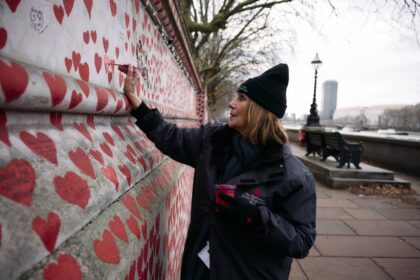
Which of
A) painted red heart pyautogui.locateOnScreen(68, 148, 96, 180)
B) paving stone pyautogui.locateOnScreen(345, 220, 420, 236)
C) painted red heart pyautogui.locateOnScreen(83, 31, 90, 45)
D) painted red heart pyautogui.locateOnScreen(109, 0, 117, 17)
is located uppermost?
painted red heart pyautogui.locateOnScreen(109, 0, 117, 17)

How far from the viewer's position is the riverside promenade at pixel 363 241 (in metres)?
3.64

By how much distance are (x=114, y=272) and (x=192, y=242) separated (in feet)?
2.77

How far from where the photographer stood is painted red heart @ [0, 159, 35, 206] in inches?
24.0

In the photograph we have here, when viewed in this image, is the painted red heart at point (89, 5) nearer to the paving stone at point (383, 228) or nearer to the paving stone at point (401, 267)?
the paving stone at point (401, 267)

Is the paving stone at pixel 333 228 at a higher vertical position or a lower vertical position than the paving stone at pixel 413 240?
lower

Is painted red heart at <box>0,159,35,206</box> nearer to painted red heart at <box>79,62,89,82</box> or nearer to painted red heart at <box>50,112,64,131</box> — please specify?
painted red heart at <box>50,112,64,131</box>

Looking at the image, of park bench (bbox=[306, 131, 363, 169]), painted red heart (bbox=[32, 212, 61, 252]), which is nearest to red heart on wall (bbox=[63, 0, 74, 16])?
painted red heart (bbox=[32, 212, 61, 252])

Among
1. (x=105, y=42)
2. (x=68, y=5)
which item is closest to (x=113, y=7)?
(x=105, y=42)

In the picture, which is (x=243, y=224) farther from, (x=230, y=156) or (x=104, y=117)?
(x=104, y=117)

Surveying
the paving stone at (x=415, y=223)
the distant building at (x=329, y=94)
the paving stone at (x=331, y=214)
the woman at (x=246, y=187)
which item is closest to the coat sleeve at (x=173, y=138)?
the woman at (x=246, y=187)

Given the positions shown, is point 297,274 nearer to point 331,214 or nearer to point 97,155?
point 331,214

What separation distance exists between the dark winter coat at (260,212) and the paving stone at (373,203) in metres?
5.72

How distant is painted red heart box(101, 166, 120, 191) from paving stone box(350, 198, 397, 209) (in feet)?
21.6

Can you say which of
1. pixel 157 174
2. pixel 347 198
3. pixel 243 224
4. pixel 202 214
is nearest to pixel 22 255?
pixel 243 224
